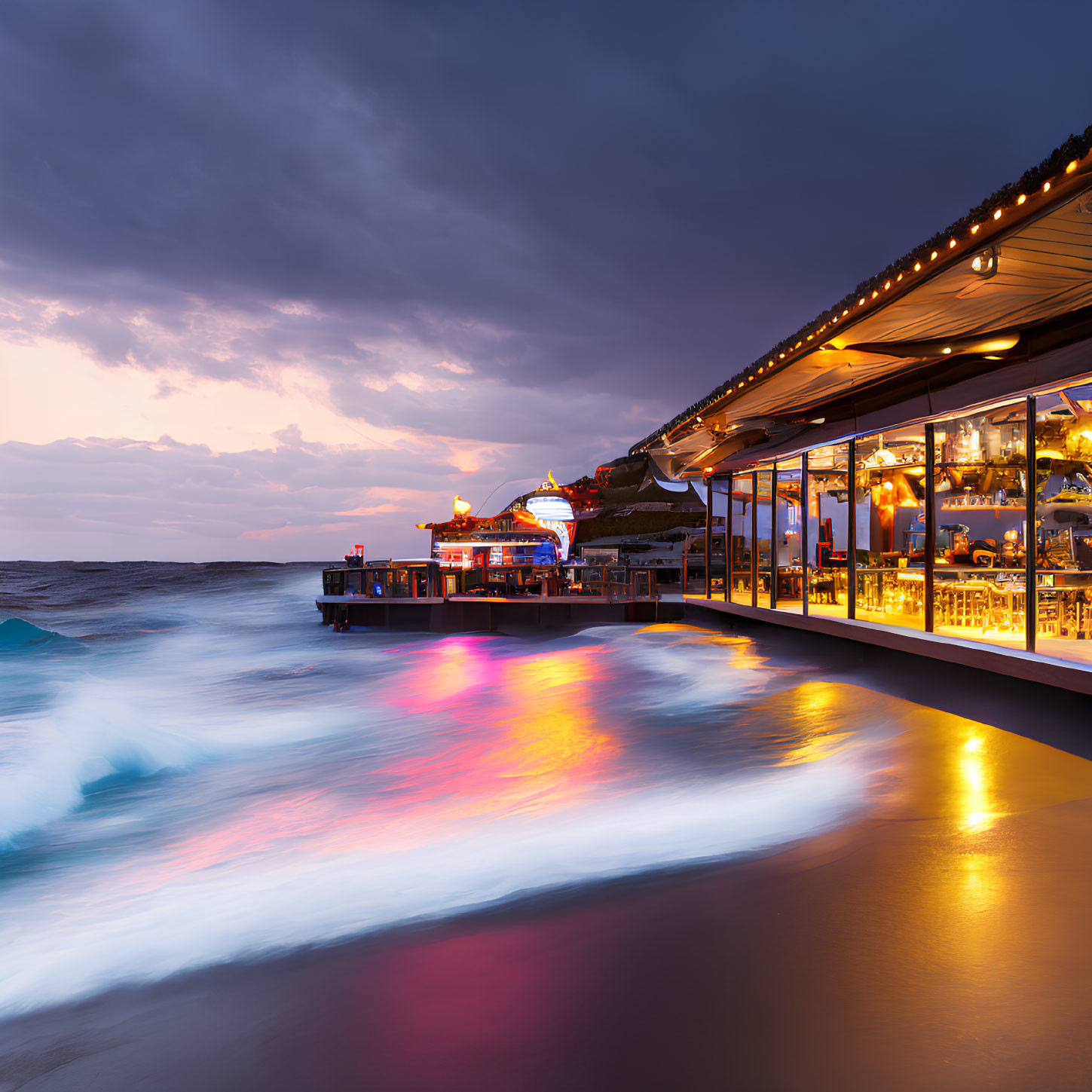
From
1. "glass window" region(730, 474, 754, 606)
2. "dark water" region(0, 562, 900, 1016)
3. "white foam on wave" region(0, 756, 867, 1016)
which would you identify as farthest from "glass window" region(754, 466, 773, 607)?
"white foam on wave" region(0, 756, 867, 1016)

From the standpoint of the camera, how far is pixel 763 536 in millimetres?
13297

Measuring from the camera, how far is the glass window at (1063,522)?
671 cm

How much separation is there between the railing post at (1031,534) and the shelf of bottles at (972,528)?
15mm

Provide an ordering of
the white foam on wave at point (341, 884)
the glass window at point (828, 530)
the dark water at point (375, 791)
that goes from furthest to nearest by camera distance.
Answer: the glass window at point (828, 530) → the dark water at point (375, 791) → the white foam on wave at point (341, 884)

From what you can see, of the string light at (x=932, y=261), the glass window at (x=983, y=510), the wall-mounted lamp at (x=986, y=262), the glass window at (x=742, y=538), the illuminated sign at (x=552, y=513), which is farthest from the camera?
the illuminated sign at (x=552, y=513)

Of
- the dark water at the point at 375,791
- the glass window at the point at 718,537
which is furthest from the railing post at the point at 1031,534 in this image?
the glass window at the point at 718,537

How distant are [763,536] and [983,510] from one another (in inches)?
178

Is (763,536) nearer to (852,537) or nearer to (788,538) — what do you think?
(788,538)

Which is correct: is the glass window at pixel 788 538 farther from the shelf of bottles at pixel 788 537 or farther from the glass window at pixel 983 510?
the glass window at pixel 983 510

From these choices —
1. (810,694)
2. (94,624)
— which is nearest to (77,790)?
(810,694)

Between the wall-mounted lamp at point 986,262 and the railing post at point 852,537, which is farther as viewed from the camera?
the railing post at point 852,537

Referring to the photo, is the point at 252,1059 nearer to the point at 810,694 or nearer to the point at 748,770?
the point at 748,770

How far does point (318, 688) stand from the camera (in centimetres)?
1314

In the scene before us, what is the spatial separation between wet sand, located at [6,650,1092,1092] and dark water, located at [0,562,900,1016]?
41 cm
